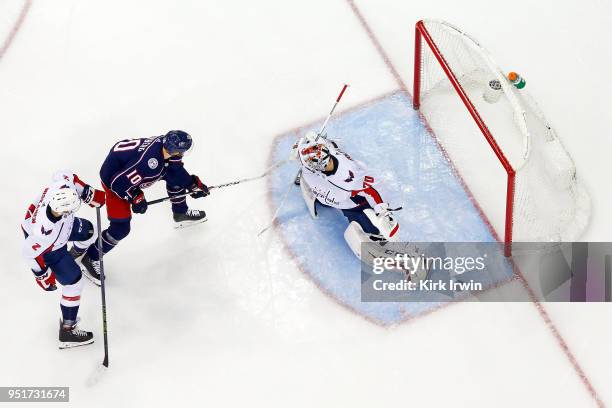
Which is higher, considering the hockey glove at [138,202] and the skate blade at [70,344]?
the hockey glove at [138,202]

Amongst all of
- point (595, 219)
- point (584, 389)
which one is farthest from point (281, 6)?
point (584, 389)

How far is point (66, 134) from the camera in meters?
7.27

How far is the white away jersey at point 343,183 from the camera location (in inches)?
244

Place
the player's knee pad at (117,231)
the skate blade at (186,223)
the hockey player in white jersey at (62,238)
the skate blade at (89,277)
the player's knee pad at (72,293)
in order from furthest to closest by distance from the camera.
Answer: the skate blade at (186,223) → the skate blade at (89,277) → the player's knee pad at (117,231) → the player's knee pad at (72,293) → the hockey player in white jersey at (62,238)

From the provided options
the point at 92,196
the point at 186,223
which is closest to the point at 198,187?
the point at 186,223

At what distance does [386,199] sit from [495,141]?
2.91ft

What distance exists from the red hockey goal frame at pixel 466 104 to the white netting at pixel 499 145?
6 cm

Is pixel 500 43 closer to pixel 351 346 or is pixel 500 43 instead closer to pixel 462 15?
pixel 462 15

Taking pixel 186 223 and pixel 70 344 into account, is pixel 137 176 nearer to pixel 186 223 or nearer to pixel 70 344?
pixel 186 223

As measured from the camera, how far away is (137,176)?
605cm

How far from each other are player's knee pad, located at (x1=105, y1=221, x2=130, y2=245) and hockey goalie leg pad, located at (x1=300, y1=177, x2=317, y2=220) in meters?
1.17

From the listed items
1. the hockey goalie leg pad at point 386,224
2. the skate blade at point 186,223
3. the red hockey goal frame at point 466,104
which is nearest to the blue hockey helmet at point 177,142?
the skate blade at point 186,223

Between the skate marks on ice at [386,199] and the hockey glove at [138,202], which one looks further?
the skate marks on ice at [386,199]

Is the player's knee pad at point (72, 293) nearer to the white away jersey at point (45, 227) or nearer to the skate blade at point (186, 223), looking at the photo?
the white away jersey at point (45, 227)
